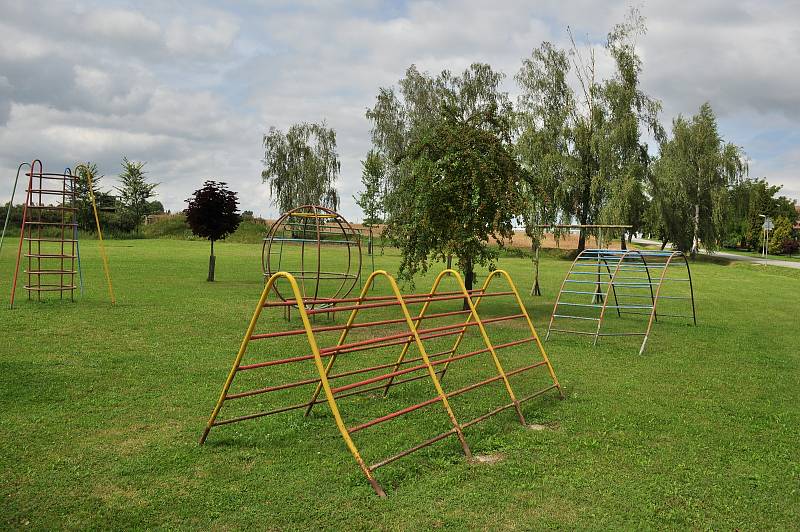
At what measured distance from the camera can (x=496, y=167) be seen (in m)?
11.5

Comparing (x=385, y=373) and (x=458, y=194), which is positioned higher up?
(x=458, y=194)

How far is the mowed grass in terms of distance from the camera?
12.2 feet

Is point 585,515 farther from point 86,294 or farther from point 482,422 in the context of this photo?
point 86,294

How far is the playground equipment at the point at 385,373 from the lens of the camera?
4.36 m

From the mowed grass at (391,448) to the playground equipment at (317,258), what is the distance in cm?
130

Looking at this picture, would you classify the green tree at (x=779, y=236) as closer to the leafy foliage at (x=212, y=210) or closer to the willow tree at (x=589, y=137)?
the willow tree at (x=589, y=137)

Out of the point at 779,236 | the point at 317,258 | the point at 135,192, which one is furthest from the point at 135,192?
the point at 779,236

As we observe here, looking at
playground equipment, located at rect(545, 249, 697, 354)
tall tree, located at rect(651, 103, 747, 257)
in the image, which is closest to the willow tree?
tall tree, located at rect(651, 103, 747, 257)

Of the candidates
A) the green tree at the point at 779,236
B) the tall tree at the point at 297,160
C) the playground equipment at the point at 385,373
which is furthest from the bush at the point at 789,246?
the playground equipment at the point at 385,373

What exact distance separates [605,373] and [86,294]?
456 inches

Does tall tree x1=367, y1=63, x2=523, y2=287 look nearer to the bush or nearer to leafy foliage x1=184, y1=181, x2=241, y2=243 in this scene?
leafy foliage x1=184, y1=181, x2=241, y2=243

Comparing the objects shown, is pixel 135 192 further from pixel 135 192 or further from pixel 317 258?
pixel 317 258

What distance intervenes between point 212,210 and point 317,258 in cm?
476

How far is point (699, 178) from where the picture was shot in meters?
39.8
